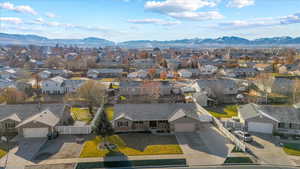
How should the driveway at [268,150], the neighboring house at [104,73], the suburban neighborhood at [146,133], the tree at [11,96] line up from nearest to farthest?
the driveway at [268,150], the suburban neighborhood at [146,133], the tree at [11,96], the neighboring house at [104,73]

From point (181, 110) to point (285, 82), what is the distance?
31.1 m

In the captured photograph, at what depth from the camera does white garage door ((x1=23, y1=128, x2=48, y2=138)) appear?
2409 cm

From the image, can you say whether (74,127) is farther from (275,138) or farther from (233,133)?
(275,138)

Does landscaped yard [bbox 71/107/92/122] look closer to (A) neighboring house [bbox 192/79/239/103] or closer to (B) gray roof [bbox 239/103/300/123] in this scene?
(A) neighboring house [bbox 192/79/239/103]

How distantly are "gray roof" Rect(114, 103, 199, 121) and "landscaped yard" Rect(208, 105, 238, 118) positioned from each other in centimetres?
618

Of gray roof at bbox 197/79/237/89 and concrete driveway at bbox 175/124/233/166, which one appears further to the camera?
gray roof at bbox 197/79/237/89

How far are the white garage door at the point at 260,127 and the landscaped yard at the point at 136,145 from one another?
34.5ft

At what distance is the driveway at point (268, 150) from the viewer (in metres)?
19.4

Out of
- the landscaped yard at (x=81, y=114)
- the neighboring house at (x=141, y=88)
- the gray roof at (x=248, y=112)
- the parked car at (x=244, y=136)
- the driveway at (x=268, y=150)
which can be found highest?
the neighboring house at (x=141, y=88)

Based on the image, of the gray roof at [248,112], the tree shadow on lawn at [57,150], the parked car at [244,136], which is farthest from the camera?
the gray roof at [248,112]

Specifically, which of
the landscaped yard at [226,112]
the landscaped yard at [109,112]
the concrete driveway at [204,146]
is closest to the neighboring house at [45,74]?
the landscaped yard at [109,112]

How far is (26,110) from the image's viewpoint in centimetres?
2750

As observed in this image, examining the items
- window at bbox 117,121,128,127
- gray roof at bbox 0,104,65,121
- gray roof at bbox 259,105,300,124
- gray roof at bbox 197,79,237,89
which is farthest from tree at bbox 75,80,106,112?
gray roof at bbox 259,105,300,124

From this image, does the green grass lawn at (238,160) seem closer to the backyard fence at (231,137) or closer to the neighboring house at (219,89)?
the backyard fence at (231,137)
